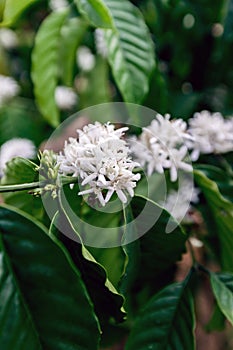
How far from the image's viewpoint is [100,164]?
1.49ft

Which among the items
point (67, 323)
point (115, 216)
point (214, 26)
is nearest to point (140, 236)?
point (115, 216)

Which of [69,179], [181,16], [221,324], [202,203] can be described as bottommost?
[221,324]

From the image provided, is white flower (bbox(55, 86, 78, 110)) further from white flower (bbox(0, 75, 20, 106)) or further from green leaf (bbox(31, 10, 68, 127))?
green leaf (bbox(31, 10, 68, 127))

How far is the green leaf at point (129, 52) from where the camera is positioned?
2.13 ft

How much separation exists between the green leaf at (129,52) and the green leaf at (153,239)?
0.54 feet

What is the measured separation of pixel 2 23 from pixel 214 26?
0.63m

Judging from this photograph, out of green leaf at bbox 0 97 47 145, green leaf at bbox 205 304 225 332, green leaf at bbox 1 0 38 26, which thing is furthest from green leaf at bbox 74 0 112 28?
green leaf at bbox 0 97 47 145

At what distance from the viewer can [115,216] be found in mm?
593

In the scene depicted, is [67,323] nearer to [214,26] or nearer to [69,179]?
[69,179]

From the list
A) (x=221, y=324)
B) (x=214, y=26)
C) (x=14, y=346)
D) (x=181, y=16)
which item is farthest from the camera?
(x=214, y=26)

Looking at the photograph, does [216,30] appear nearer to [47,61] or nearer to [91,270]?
[47,61]

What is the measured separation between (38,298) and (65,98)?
0.84 metres

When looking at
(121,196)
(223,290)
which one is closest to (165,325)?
(223,290)

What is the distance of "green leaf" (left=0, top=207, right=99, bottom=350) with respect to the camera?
1.37 ft
